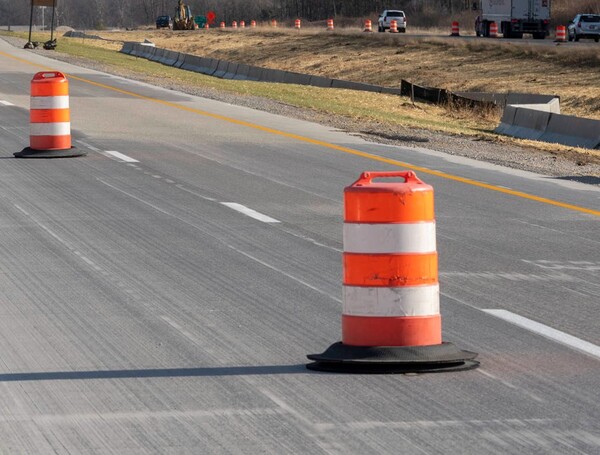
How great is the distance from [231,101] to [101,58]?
888 inches

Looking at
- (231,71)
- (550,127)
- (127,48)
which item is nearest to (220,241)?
(550,127)

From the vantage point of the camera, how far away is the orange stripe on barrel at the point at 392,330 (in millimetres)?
6953

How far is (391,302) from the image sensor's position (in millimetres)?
6969

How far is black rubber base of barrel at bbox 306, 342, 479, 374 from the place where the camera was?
6.85 m

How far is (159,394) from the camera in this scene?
6355mm

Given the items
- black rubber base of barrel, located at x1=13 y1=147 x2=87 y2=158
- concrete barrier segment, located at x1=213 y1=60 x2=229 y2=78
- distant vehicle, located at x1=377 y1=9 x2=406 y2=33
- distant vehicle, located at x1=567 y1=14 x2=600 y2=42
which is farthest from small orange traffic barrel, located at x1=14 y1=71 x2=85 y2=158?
distant vehicle, located at x1=377 y1=9 x2=406 y2=33

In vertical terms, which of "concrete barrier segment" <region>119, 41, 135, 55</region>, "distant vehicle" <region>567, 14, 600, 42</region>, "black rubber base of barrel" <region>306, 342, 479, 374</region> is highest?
"distant vehicle" <region>567, 14, 600, 42</region>

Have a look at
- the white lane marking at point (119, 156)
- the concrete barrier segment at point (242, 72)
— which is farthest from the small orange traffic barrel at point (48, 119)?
the concrete barrier segment at point (242, 72)

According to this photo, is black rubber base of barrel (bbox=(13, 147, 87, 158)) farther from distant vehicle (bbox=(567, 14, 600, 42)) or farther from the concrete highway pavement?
distant vehicle (bbox=(567, 14, 600, 42))

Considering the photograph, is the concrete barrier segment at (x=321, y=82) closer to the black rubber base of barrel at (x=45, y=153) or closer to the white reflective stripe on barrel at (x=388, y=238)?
the black rubber base of barrel at (x=45, y=153)

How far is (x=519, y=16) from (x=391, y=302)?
7060cm

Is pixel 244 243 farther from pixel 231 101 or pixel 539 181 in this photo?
pixel 231 101

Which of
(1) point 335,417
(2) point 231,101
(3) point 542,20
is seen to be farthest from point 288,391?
(3) point 542,20

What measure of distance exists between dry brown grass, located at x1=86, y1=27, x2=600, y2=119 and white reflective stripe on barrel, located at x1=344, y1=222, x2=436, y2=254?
3369 centimetres
